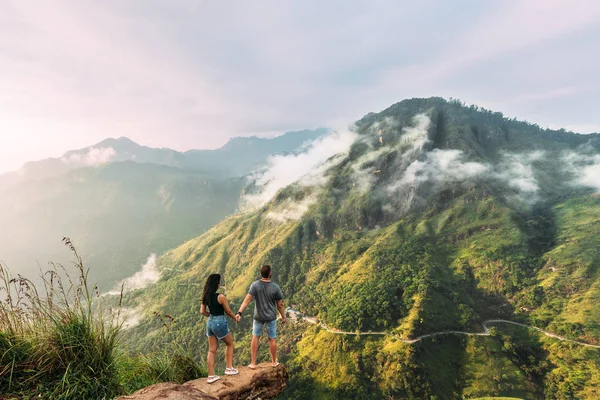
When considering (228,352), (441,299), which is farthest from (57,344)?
(441,299)

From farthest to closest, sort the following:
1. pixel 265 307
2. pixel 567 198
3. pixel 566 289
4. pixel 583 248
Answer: pixel 567 198 < pixel 583 248 < pixel 566 289 < pixel 265 307

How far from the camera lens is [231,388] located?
727 centimetres

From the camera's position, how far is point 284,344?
119 meters

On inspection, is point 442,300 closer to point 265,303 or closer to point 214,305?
point 265,303

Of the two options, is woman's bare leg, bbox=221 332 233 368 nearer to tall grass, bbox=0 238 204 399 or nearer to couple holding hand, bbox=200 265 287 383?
couple holding hand, bbox=200 265 287 383

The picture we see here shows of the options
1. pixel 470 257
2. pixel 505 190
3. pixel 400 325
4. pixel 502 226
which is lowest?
pixel 400 325

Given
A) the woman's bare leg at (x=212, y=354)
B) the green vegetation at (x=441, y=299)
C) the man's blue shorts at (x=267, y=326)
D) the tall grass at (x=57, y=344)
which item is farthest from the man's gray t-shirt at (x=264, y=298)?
the green vegetation at (x=441, y=299)

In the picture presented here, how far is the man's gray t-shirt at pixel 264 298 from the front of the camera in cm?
934

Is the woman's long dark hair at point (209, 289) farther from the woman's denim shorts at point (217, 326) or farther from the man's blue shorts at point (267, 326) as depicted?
the man's blue shorts at point (267, 326)

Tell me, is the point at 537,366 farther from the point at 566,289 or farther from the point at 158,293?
the point at 158,293

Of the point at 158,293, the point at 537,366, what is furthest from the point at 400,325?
the point at 158,293

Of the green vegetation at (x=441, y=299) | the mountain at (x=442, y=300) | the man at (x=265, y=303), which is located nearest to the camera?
the man at (x=265, y=303)

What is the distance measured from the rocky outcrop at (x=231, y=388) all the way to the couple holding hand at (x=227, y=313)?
0.98 ft

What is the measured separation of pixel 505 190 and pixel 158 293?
262 m
